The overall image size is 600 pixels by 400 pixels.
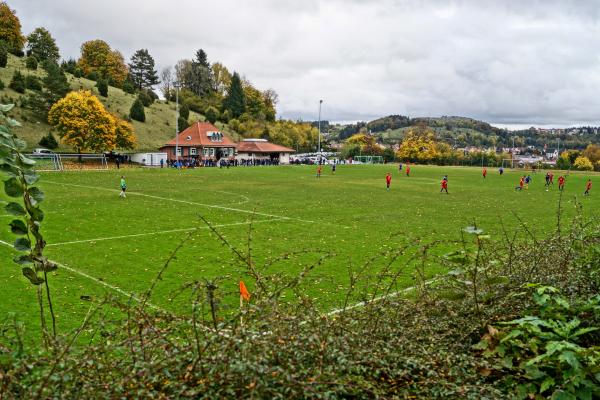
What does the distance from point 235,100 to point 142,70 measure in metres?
28.9

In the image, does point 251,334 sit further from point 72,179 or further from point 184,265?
point 72,179

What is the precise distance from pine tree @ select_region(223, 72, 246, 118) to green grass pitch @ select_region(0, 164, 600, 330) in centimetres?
8176

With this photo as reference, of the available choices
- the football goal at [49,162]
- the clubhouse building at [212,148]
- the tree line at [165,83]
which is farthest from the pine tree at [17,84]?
the football goal at [49,162]

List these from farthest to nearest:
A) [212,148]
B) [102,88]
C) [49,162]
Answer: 1. [102,88]
2. [212,148]
3. [49,162]

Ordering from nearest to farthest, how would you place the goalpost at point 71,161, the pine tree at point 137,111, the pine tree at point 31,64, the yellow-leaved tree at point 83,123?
the goalpost at point 71,161
the yellow-leaved tree at point 83,123
the pine tree at point 31,64
the pine tree at point 137,111

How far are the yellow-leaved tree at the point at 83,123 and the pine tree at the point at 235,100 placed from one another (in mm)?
54750

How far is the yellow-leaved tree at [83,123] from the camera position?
61.1m

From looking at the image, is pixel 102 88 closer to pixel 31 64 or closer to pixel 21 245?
pixel 31 64

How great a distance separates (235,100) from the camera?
117188 mm

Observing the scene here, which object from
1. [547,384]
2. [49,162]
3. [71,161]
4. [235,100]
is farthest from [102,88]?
[547,384]

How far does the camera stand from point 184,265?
13.1 meters

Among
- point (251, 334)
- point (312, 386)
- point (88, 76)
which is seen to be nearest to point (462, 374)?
point (312, 386)

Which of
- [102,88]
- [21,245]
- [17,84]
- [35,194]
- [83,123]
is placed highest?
[102,88]

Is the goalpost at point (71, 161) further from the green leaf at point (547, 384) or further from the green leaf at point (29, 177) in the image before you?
the green leaf at point (547, 384)
